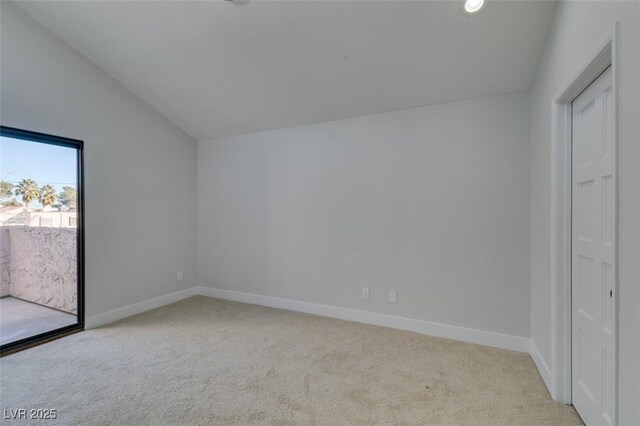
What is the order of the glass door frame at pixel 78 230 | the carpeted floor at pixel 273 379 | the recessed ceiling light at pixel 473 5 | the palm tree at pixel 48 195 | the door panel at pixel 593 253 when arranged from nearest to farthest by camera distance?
the door panel at pixel 593 253, the carpeted floor at pixel 273 379, the recessed ceiling light at pixel 473 5, the glass door frame at pixel 78 230, the palm tree at pixel 48 195

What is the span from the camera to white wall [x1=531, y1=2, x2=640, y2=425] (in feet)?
3.68

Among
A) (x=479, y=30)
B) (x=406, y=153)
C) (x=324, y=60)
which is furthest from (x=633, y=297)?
(x=324, y=60)

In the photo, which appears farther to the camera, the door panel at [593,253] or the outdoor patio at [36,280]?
the outdoor patio at [36,280]

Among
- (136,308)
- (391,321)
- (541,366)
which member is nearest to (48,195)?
(136,308)

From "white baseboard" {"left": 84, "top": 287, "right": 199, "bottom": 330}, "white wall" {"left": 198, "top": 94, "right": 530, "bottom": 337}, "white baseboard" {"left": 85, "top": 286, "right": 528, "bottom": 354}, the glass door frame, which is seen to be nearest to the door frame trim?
"white baseboard" {"left": 85, "top": 286, "right": 528, "bottom": 354}

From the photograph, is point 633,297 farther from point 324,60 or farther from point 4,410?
point 4,410

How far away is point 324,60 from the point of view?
271cm

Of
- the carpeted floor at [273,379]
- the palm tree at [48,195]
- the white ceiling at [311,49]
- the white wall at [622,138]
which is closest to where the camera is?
the white wall at [622,138]

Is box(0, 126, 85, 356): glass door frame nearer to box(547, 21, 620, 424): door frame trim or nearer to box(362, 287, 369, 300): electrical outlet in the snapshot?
box(362, 287, 369, 300): electrical outlet

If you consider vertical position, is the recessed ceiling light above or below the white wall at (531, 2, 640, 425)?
above

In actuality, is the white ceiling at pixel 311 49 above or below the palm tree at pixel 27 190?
above

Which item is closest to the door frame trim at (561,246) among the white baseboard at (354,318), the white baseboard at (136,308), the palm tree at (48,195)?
the white baseboard at (354,318)

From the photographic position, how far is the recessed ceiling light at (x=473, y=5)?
6.64 ft

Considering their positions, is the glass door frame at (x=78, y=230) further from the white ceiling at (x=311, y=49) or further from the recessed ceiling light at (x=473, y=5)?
the recessed ceiling light at (x=473, y=5)
